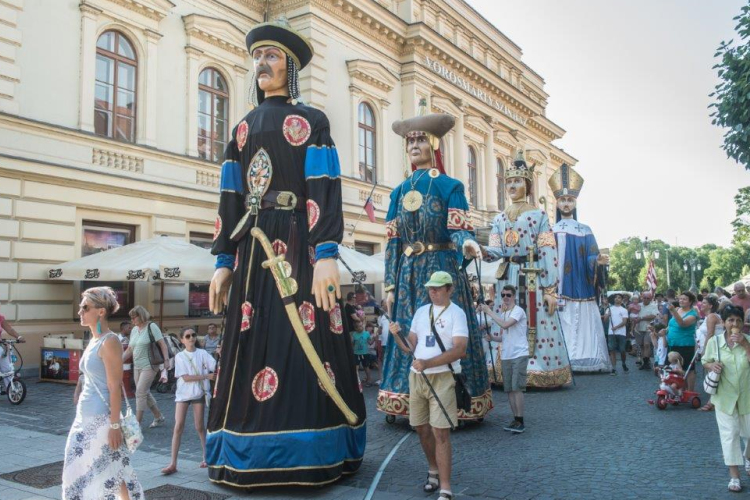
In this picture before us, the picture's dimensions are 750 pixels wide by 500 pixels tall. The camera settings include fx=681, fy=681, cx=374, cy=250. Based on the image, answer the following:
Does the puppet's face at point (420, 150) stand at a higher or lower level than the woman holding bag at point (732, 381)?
higher

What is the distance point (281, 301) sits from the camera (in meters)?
5.09

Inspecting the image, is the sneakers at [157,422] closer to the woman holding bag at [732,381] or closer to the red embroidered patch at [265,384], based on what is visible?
the red embroidered patch at [265,384]

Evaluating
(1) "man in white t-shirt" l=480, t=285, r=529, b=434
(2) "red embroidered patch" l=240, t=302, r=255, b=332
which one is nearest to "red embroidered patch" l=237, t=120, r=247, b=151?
(2) "red embroidered patch" l=240, t=302, r=255, b=332

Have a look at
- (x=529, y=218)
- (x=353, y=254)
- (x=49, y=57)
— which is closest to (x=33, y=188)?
(x=49, y=57)

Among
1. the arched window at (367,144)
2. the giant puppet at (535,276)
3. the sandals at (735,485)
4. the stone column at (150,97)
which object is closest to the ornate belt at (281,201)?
the sandals at (735,485)

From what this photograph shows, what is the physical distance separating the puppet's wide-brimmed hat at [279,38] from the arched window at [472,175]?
24376mm

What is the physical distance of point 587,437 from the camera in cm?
676

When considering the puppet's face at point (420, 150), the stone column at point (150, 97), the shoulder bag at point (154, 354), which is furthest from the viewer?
the stone column at point (150, 97)

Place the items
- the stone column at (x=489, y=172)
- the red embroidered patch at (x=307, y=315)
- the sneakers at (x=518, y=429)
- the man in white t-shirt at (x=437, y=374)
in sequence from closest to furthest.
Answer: the man in white t-shirt at (x=437, y=374) < the red embroidered patch at (x=307, y=315) < the sneakers at (x=518, y=429) < the stone column at (x=489, y=172)

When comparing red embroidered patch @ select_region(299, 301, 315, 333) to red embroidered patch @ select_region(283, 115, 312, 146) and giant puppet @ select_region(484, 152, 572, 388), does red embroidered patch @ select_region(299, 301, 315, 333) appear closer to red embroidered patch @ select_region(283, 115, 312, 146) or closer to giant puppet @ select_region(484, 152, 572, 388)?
red embroidered patch @ select_region(283, 115, 312, 146)

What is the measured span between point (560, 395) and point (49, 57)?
11961 millimetres

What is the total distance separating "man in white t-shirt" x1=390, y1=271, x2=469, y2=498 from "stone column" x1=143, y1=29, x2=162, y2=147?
12599 millimetres

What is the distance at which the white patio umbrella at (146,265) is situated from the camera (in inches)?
484

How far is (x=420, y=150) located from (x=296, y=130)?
230 centimetres
